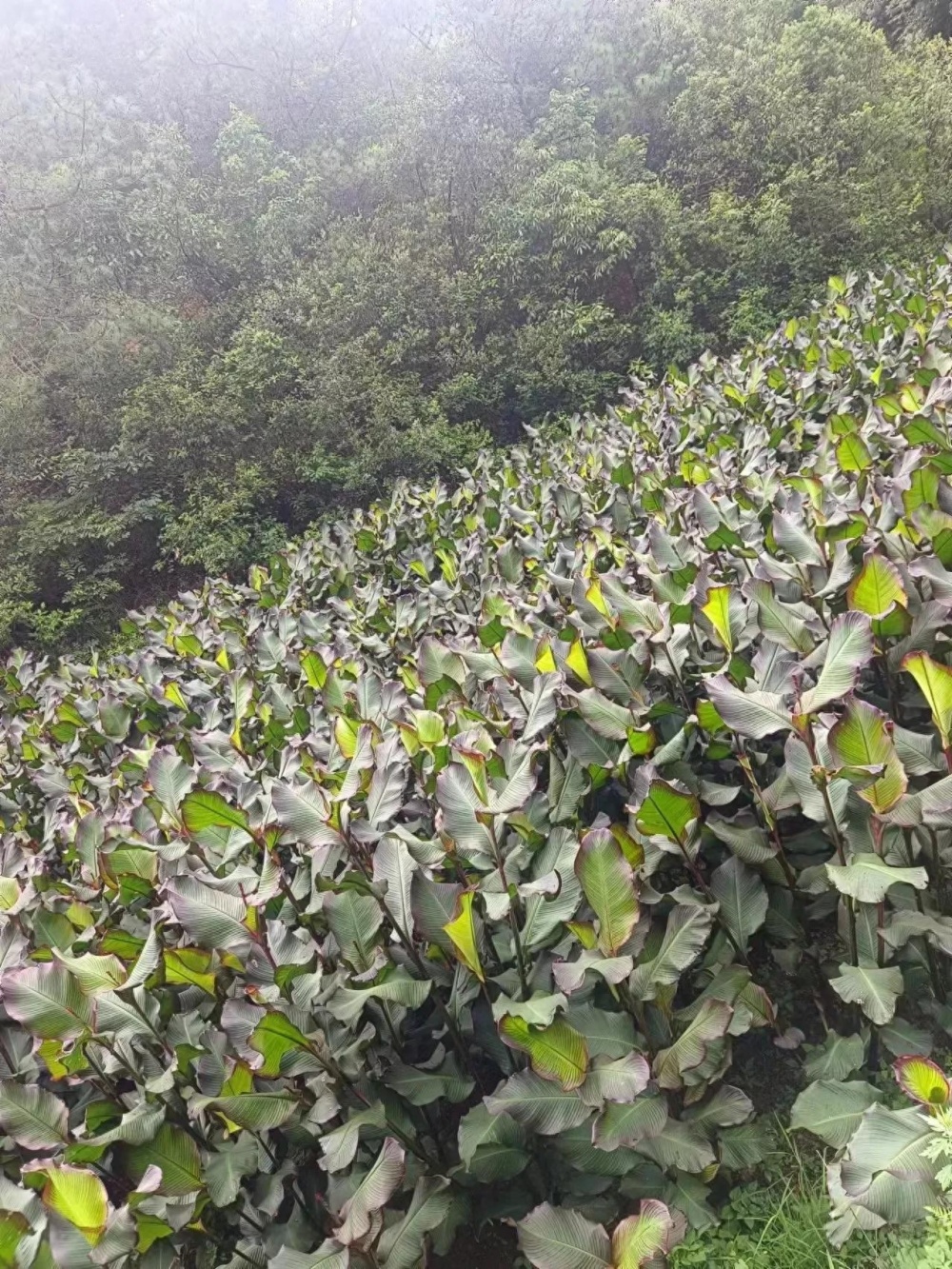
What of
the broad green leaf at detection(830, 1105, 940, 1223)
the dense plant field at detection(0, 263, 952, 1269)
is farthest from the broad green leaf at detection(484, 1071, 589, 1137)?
the broad green leaf at detection(830, 1105, 940, 1223)

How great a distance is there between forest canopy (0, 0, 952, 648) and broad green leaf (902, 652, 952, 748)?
25.3 ft

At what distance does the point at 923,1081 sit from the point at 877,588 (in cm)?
103

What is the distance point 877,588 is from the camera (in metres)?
1.83

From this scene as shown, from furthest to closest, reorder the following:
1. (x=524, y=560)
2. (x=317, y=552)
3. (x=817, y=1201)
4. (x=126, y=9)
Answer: (x=126, y=9), (x=317, y=552), (x=524, y=560), (x=817, y=1201)

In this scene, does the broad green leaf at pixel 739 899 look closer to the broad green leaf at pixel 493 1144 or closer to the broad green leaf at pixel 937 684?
the broad green leaf at pixel 937 684

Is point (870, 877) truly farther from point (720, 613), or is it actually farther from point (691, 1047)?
point (720, 613)

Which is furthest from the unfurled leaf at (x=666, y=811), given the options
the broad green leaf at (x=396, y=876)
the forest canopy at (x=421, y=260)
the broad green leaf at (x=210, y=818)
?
the forest canopy at (x=421, y=260)

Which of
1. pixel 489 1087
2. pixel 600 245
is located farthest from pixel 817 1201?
pixel 600 245

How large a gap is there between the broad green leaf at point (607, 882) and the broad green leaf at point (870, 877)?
38cm

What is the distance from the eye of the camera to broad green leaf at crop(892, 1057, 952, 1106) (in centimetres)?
120

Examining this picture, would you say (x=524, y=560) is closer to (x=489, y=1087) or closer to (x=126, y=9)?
(x=489, y=1087)

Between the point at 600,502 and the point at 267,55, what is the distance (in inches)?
623

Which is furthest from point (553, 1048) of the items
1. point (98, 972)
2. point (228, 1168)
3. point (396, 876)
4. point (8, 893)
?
point (8, 893)

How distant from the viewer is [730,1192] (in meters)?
1.65
